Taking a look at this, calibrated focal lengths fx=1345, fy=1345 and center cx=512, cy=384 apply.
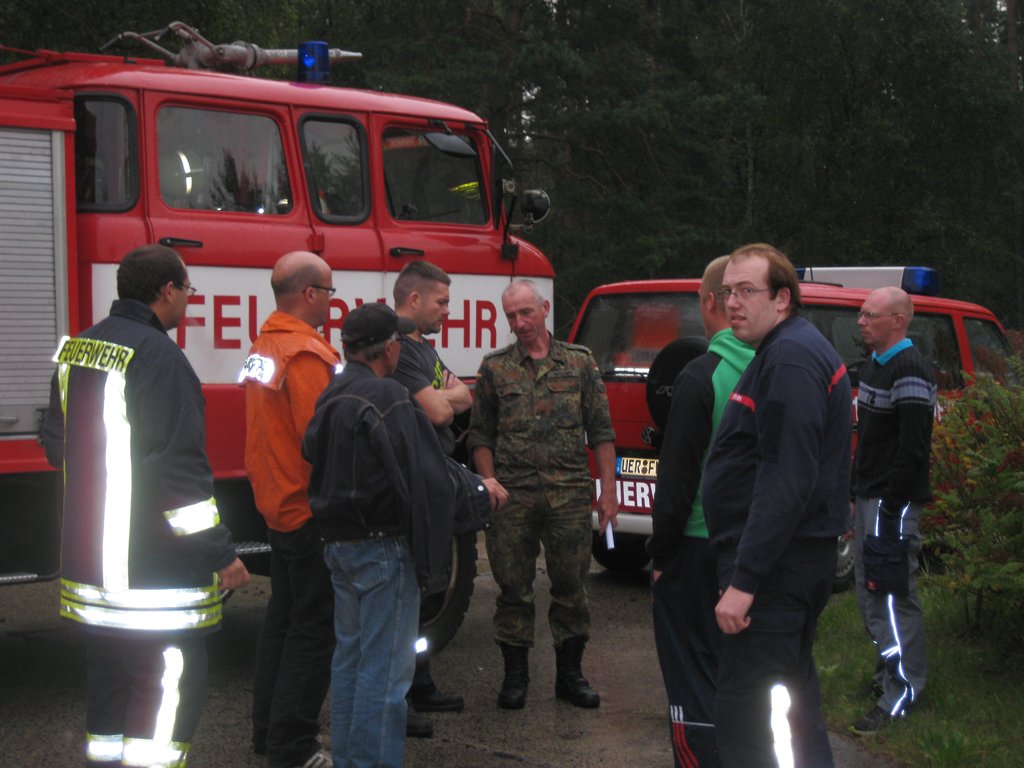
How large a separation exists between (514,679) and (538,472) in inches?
37.9

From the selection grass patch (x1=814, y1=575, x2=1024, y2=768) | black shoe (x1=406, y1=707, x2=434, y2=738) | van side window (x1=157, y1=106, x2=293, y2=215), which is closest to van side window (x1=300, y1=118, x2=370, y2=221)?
van side window (x1=157, y1=106, x2=293, y2=215)

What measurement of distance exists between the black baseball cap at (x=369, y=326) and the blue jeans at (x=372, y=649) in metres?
0.67

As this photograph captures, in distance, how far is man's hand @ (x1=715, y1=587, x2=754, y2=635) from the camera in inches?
136

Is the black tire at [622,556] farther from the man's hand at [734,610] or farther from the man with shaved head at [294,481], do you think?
the man's hand at [734,610]

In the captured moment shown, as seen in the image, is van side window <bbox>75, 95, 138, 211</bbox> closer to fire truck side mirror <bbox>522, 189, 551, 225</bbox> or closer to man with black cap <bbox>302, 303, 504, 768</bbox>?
man with black cap <bbox>302, 303, 504, 768</bbox>

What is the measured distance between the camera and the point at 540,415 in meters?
6.04

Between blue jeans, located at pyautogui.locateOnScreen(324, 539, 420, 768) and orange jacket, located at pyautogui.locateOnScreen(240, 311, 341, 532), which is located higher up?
orange jacket, located at pyautogui.locateOnScreen(240, 311, 341, 532)

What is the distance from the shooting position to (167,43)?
14836 mm

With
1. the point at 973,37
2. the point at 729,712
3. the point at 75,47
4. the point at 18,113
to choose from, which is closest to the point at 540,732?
the point at 729,712

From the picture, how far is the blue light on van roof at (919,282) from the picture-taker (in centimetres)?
943

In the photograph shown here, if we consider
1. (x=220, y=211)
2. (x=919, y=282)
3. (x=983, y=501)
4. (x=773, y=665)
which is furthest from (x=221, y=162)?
(x=919, y=282)

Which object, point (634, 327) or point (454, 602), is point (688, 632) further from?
point (634, 327)

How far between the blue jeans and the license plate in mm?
3926

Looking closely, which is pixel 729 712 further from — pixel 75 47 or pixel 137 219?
pixel 75 47
